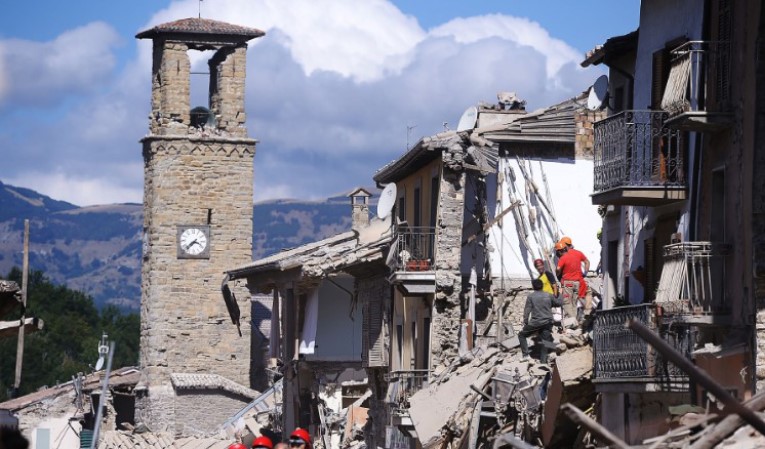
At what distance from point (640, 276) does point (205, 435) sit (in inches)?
1492

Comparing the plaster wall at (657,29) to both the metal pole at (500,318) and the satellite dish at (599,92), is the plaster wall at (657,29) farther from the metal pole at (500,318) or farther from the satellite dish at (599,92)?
the metal pole at (500,318)

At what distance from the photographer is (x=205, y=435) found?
62.2 metres

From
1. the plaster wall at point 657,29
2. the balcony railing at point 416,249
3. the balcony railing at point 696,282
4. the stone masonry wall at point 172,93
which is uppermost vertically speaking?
the stone masonry wall at point 172,93

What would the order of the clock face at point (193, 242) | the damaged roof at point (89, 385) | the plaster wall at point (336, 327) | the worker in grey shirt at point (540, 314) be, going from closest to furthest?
1. the worker in grey shirt at point (540, 314)
2. the plaster wall at point (336, 327)
3. the damaged roof at point (89, 385)
4. the clock face at point (193, 242)

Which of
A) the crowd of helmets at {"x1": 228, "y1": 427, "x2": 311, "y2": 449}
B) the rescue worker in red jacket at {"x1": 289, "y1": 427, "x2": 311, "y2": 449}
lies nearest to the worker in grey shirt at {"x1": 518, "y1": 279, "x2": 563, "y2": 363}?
the crowd of helmets at {"x1": 228, "y1": 427, "x2": 311, "y2": 449}

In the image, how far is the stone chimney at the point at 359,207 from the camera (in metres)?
55.8

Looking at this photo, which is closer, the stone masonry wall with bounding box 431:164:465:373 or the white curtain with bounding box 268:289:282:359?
the stone masonry wall with bounding box 431:164:465:373

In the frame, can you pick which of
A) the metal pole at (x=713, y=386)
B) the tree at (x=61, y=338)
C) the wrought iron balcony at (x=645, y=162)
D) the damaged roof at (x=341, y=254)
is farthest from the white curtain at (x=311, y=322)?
the tree at (x=61, y=338)

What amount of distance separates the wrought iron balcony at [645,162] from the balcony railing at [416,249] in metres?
12.4

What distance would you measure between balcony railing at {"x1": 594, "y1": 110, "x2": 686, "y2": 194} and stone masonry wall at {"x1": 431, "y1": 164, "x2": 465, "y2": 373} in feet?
37.8

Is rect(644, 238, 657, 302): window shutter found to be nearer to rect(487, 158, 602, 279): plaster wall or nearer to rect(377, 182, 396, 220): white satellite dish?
rect(487, 158, 602, 279): plaster wall

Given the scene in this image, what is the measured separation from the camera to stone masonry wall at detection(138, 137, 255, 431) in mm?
68750

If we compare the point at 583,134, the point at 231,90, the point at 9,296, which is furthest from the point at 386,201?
the point at 231,90

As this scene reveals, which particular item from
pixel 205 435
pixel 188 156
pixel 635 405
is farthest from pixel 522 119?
pixel 188 156
